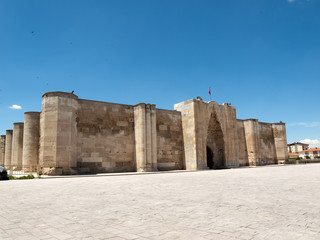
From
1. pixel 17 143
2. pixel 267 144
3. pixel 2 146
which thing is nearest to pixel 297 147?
pixel 267 144

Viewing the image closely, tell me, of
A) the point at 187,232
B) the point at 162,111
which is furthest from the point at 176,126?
the point at 187,232

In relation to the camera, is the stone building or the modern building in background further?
the modern building in background

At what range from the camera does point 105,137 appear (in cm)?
1991

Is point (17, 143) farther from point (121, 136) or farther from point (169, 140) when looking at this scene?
point (169, 140)

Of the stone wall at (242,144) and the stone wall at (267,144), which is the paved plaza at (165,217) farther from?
the stone wall at (267,144)

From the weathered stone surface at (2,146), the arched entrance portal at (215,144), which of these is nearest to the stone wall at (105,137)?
the arched entrance portal at (215,144)

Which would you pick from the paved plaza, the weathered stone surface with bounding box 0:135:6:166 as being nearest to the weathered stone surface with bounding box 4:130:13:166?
the weathered stone surface with bounding box 0:135:6:166

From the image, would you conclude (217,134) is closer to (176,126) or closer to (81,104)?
(176,126)

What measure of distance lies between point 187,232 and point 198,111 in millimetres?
20675

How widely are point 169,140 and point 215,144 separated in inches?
242

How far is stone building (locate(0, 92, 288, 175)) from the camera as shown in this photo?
17.3m

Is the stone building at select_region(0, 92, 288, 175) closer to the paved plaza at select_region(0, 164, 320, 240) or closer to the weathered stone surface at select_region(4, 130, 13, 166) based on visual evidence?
the weathered stone surface at select_region(4, 130, 13, 166)

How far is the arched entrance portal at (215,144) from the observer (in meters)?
26.2

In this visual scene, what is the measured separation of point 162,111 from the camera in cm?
2342
